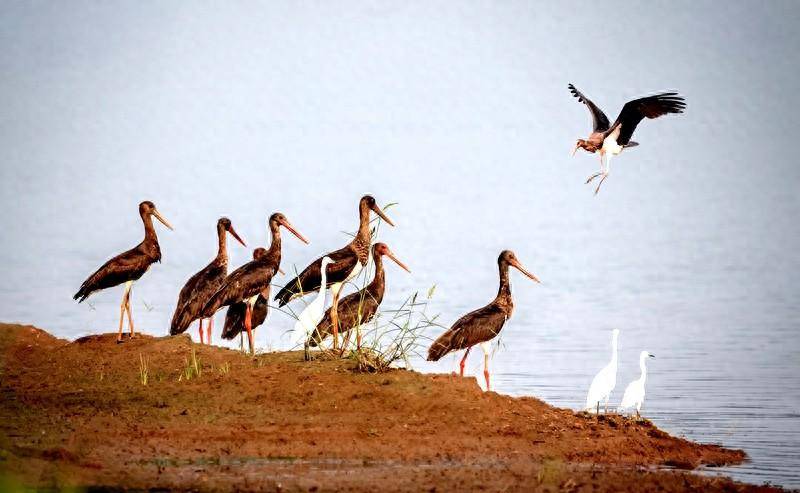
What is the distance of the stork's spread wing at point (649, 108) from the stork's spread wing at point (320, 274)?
4843 mm

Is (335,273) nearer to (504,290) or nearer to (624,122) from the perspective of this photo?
(504,290)

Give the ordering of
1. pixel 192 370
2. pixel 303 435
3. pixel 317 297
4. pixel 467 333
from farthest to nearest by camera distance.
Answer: pixel 467 333 → pixel 317 297 → pixel 192 370 → pixel 303 435

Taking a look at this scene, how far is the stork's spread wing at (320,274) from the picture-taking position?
52.9ft

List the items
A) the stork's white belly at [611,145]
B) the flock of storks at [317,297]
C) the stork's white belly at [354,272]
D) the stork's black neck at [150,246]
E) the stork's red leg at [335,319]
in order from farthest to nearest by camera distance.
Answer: the stork's white belly at [611,145], the stork's black neck at [150,246], the stork's white belly at [354,272], the flock of storks at [317,297], the stork's red leg at [335,319]

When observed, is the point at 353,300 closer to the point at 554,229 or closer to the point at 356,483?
the point at 356,483

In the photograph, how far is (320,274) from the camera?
16172mm

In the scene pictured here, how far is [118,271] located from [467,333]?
4.63 metres

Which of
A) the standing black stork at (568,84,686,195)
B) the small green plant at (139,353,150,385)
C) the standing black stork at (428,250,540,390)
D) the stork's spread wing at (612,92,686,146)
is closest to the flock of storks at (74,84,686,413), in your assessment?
the standing black stork at (428,250,540,390)

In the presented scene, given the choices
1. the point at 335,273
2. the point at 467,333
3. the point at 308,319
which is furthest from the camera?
the point at 335,273

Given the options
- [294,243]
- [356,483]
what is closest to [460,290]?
[294,243]

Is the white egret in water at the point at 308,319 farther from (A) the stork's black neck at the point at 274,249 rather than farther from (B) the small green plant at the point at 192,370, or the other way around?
(A) the stork's black neck at the point at 274,249

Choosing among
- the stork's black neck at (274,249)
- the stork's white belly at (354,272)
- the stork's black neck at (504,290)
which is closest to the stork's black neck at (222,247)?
the stork's black neck at (274,249)

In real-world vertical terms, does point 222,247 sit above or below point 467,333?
above

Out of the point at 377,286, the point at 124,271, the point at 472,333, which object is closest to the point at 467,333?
the point at 472,333
